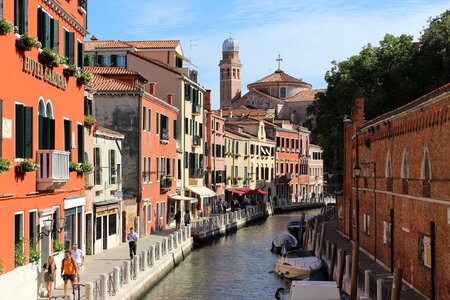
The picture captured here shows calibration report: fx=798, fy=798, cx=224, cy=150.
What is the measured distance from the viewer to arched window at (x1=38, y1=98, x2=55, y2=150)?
2031cm

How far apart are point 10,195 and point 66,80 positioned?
6370mm

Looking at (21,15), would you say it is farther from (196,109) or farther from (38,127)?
(196,109)

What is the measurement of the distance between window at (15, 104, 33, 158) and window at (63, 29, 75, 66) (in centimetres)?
490

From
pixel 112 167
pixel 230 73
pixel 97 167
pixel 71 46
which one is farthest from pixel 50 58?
pixel 230 73

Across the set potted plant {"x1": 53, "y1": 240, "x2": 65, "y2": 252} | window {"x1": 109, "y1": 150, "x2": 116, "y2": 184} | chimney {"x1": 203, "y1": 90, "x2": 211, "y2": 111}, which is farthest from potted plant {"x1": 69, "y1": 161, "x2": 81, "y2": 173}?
chimney {"x1": 203, "y1": 90, "x2": 211, "y2": 111}

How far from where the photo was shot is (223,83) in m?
147

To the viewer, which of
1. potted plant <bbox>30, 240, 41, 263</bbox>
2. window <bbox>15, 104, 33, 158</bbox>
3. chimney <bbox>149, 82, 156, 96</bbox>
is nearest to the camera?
window <bbox>15, 104, 33, 158</bbox>

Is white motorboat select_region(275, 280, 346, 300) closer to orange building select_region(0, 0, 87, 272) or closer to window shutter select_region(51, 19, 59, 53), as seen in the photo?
orange building select_region(0, 0, 87, 272)

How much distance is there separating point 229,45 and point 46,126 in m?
128

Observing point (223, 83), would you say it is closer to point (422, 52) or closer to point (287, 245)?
point (422, 52)

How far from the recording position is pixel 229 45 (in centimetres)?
14750

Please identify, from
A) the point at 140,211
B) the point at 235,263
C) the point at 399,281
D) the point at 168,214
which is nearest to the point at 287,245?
the point at 235,263

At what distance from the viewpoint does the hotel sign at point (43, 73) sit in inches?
750

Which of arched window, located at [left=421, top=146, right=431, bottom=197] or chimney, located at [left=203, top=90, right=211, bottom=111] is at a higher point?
chimney, located at [left=203, top=90, right=211, bottom=111]
